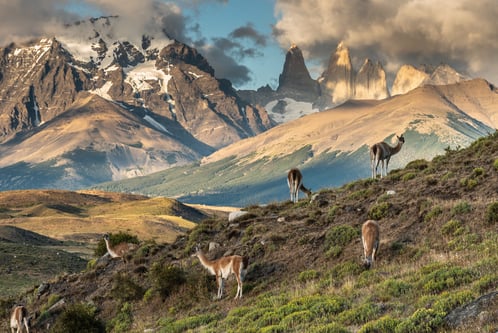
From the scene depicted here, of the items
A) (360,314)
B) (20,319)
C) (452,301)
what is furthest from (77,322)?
(452,301)

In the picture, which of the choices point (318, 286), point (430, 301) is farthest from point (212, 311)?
point (430, 301)

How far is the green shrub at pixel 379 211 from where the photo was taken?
28391 mm

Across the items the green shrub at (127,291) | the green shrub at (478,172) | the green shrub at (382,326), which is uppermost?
the green shrub at (478,172)

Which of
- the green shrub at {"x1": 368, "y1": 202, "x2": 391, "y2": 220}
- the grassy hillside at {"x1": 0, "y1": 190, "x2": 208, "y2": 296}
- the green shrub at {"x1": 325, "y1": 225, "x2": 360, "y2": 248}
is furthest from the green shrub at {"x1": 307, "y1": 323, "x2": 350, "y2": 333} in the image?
the grassy hillside at {"x1": 0, "y1": 190, "x2": 208, "y2": 296}

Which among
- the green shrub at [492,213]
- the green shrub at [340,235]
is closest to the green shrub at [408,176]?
the green shrub at [340,235]

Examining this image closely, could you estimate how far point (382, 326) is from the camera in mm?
14938

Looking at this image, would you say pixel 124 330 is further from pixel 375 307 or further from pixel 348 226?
pixel 375 307

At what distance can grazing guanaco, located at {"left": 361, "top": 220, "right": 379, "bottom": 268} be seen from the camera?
22766 millimetres

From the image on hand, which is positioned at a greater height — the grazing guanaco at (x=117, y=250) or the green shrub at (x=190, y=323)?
the grazing guanaco at (x=117, y=250)

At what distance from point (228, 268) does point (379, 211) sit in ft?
28.7

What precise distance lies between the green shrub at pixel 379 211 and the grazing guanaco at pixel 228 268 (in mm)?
7983

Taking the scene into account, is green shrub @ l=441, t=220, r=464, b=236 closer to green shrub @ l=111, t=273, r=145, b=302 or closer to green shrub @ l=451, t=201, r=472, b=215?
green shrub @ l=451, t=201, r=472, b=215

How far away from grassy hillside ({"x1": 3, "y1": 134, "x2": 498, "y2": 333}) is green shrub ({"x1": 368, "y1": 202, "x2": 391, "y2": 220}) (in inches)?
2.7

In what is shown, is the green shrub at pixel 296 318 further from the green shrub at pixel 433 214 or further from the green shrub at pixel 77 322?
the green shrub at pixel 77 322
